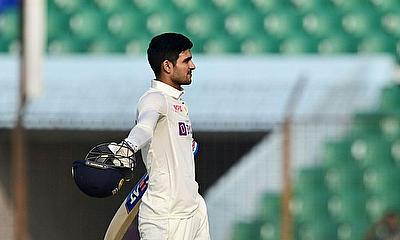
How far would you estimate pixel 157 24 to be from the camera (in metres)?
10.0

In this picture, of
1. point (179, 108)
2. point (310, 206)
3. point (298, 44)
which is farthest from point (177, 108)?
point (298, 44)

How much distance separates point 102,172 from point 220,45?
6.08m

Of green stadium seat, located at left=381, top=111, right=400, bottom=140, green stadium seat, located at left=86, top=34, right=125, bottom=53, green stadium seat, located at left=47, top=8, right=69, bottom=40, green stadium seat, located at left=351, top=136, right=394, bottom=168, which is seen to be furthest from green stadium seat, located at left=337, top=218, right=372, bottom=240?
green stadium seat, located at left=47, top=8, right=69, bottom=40

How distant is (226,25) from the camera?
996 cm

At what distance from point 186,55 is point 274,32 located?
574 cm

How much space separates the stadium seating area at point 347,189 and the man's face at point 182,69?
432 cm

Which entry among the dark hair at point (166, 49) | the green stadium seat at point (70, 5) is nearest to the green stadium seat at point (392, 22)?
the green stadium seat at point (70, 5)

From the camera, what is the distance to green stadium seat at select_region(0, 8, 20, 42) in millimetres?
10070

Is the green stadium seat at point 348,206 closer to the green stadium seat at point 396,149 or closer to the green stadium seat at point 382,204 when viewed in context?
the green stadium seat at point 382,204

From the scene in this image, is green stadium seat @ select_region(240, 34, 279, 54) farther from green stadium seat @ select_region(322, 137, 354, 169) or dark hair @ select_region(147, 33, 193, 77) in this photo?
dark hair @ select_region(147, 33, 193, 77)

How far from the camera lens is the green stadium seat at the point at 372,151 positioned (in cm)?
896

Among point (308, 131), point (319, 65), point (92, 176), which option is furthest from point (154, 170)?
point (319, 65)

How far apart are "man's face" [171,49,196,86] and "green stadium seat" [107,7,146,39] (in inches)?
232

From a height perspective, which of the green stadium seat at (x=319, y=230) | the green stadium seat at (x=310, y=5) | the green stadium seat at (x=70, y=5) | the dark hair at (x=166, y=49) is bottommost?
the green stadium seat at (x=319, y=230)
